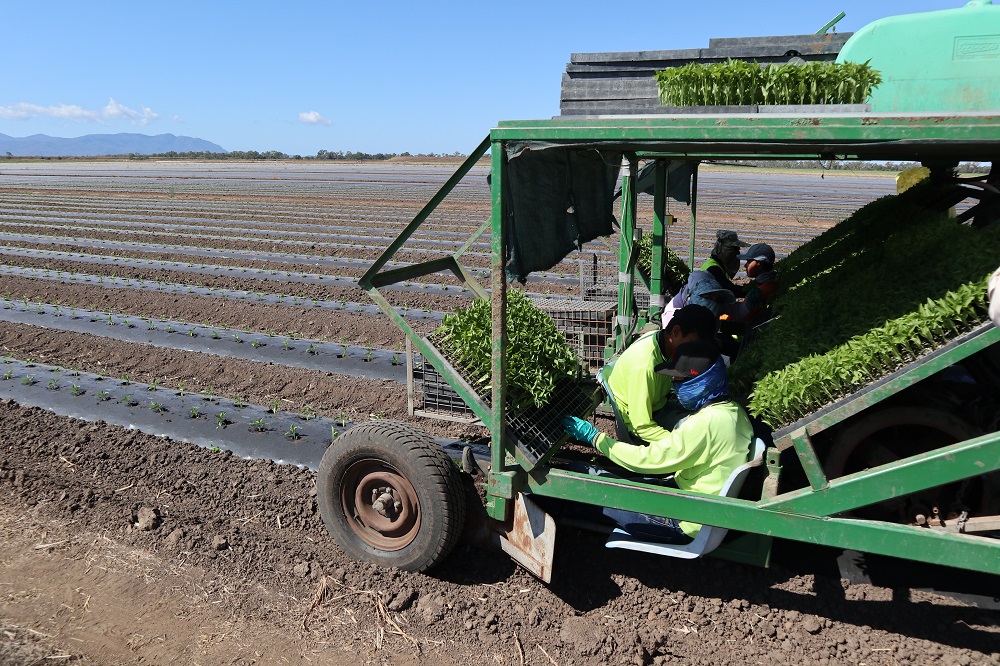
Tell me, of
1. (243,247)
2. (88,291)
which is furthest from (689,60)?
(243,247)

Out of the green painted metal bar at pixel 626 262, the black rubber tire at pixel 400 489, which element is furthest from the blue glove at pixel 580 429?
the green painted metal bar at pixel 626 262

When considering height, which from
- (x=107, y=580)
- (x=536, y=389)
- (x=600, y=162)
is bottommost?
(x=107, y=580)

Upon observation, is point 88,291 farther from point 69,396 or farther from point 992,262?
point 992,262

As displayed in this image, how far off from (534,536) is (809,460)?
5.08 feet

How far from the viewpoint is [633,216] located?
20.4ft

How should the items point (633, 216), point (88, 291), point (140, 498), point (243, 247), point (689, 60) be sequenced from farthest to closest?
1. point (243, 247)
2. point (88, 291)
3. point (633, 216)
4. point (140, 498)
5. point (689, 60)

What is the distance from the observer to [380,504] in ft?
13.7

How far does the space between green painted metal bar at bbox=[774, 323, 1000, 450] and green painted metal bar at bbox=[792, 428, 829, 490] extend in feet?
0.13

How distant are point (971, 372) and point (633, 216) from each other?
2936 mm

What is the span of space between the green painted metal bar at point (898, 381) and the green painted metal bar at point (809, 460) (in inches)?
1.6

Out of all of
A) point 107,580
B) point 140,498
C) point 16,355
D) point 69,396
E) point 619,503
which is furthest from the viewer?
point 16,355

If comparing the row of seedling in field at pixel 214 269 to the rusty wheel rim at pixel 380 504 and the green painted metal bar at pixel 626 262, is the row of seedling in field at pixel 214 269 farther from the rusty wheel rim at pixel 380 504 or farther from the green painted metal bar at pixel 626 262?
the rusty wheel rim at pixel 380 504

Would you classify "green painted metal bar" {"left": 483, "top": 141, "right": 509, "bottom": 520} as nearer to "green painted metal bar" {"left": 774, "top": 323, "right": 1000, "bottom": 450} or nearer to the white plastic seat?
the white plastic seat

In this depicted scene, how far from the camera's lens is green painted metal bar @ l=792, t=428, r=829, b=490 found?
3.20m
